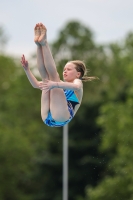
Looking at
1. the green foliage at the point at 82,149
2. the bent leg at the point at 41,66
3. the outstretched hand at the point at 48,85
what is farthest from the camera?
the green foliage at the point at 82,149

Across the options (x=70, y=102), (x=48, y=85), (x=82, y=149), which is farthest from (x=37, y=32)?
(x=82, y=149)

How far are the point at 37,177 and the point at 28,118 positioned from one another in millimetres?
12912

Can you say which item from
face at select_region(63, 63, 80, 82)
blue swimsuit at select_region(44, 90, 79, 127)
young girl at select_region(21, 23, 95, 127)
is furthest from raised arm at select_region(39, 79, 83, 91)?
blue swimsuit at select_region(44, 90, 79, 127)

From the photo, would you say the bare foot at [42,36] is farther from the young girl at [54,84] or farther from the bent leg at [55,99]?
the bent leg at [55,99]

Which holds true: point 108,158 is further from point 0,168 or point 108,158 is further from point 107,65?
point 107,65

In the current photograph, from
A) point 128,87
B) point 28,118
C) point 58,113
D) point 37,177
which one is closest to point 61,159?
point 37,177

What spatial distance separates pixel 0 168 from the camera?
49281mm

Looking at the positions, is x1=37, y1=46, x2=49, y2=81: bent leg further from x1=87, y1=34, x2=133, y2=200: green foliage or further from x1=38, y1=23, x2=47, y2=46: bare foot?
x1=87, y1=34, x2=133, y2=200: green foliage

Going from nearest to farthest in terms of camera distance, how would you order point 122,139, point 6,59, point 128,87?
point 122,139 < point 128,87 < point 6,59

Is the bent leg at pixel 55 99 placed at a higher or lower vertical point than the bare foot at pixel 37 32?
lower

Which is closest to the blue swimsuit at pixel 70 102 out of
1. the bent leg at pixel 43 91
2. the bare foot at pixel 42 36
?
the bent leg at pixel 43 91

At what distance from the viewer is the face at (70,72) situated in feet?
46.2

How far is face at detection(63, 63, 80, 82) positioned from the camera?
1409 cm

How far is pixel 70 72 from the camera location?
14.1 meters
